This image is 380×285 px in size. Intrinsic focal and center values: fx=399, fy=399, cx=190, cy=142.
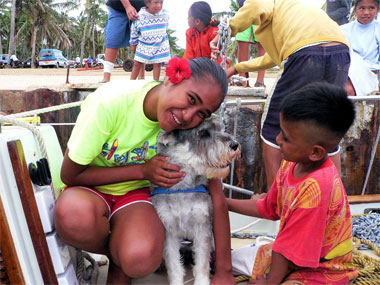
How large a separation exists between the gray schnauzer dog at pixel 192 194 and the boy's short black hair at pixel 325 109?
1.46ft

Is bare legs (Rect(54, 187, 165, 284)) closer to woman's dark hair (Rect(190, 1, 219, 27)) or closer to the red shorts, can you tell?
the red shorts

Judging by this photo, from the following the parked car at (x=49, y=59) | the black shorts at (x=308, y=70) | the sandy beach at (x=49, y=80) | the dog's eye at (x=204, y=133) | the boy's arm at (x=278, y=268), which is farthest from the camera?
the parked car at (x=49, y=59)

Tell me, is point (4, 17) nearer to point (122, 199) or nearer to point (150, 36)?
point (150, 36)

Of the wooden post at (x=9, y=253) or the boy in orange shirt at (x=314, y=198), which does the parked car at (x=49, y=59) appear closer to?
the wooden post at (x=9, y=253)

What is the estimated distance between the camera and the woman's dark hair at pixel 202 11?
6285mm

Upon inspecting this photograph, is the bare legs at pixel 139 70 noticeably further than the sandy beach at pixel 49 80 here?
No

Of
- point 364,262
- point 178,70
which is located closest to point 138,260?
point 178,70

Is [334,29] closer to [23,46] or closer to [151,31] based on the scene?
[151,31]

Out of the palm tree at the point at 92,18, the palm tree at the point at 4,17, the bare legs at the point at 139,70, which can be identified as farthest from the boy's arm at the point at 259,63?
the palm tree at the point at 92,18

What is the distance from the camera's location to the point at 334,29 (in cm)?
300

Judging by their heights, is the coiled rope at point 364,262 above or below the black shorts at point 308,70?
below

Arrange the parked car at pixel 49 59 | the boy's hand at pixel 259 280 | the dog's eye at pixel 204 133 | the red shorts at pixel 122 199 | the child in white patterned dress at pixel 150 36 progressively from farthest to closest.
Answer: the parked car at pixel 49 59 < the child in white patterned dress at pixel 150 36 < the red shorts at pixel 122 199 < the dog's eye at pixel 204 133 < the boy's hand at pixel 259 280

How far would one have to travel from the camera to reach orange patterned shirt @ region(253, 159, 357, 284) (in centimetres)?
188

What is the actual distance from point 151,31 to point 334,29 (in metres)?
3.51
